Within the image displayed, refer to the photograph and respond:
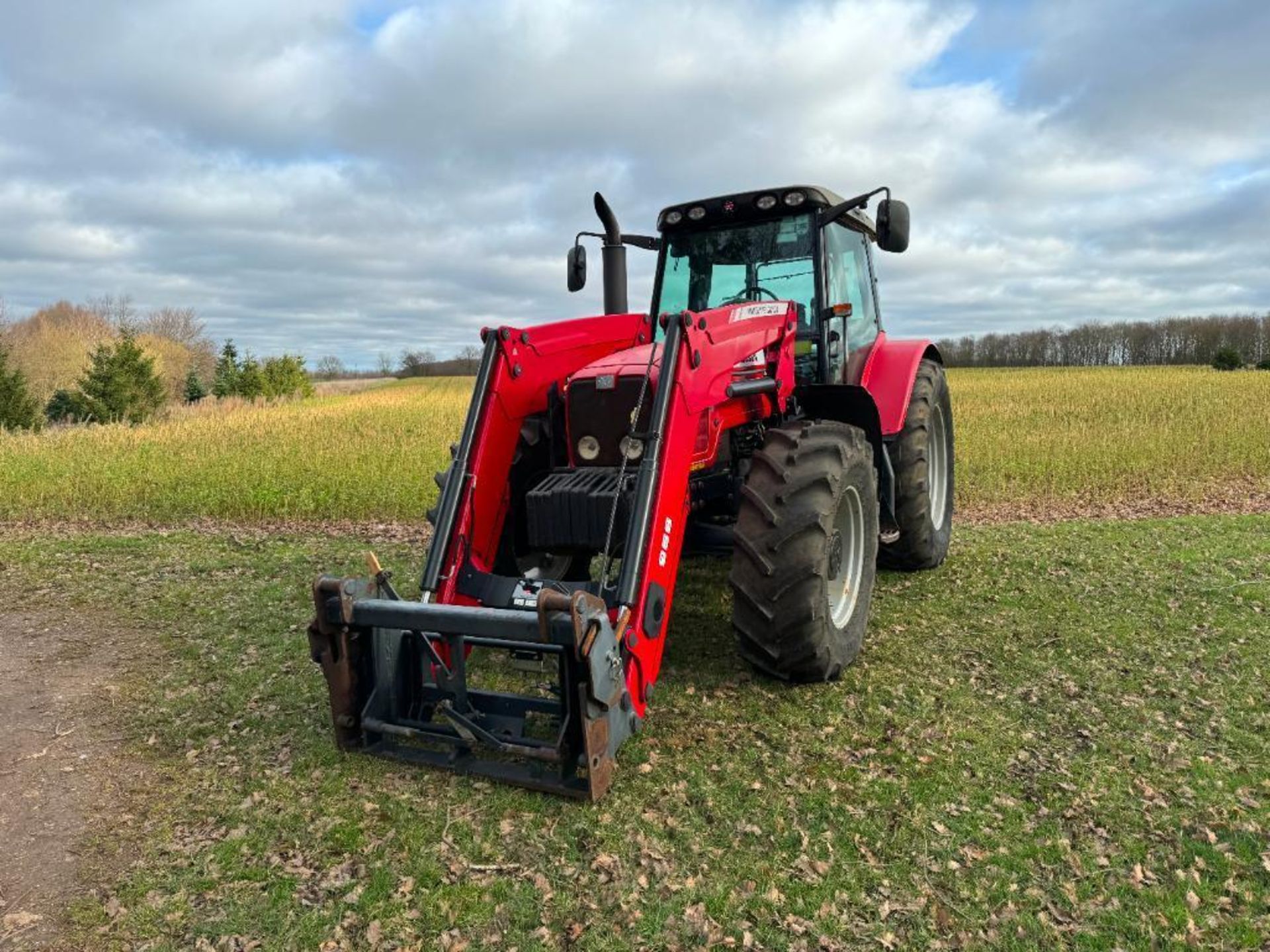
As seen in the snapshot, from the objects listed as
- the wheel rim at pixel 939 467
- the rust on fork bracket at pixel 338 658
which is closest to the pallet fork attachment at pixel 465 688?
the rust on fork bracket at pixel 338 658

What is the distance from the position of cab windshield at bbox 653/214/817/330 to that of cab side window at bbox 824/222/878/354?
0.16m

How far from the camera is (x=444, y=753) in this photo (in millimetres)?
3557

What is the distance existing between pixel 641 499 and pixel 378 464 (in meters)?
10.1

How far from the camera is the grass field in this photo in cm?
1078

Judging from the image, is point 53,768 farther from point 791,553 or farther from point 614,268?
point 614,268

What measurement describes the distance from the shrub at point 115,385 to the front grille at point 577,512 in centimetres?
2854

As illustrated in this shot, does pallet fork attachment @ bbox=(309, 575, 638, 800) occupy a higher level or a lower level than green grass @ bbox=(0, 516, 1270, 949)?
higher

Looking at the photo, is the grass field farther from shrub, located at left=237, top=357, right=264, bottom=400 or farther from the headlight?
shrub, located at left=237, top=357, right=264, bottom=400

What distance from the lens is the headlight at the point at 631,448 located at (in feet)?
13.1

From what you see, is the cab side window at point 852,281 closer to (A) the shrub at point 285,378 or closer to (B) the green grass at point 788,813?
(B) the green grass at point 788,813

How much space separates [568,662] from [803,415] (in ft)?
9.31

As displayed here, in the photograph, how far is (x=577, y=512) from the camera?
4.16 meters

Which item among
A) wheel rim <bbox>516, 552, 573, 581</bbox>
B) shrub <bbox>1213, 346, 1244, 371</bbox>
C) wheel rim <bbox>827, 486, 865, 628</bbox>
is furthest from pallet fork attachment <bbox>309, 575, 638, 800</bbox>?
shrub <bbox>1213, 346, 1244, 371</bbox>

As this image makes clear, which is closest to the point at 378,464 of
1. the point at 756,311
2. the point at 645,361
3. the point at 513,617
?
the point at 645,361
